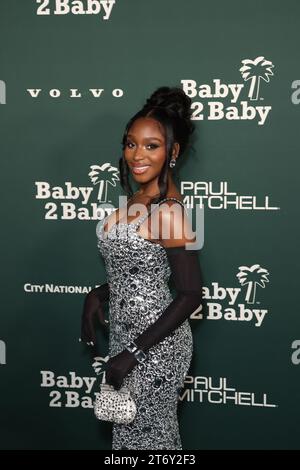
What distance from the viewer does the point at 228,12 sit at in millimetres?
2221

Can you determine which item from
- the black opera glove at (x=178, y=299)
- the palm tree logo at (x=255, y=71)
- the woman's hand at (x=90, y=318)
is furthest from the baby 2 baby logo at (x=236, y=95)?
the woman's hand at (x=90, y=318)

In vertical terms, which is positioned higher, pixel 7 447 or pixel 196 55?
pixel 196 55

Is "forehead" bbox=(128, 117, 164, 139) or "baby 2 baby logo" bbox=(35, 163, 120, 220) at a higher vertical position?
"forehead" bbox=(128, 117, 164, 139)

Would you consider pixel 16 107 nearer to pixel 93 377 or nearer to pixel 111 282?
pixel 111 282

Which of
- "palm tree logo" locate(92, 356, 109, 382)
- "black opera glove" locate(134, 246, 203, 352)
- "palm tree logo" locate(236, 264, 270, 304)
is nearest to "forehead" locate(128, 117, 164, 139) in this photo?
"black opera glove" locate(134, 246, 203, 352)

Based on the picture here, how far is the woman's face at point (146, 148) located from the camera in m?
1.83

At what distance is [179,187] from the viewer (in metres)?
2.33

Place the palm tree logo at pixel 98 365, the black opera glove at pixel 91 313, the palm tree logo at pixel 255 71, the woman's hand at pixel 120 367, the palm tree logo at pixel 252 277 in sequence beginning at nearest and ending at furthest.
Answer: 1. the woman's hand at pixel 120 367
2. the black opera glove at pixel 91 313
3. the palm tree logo at pixel 255 71
4. the palm tree logo at pixel 252 277
5. the palm tree logo at pixel 98 365

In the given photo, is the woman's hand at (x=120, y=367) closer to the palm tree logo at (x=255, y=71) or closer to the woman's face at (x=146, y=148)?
the woman's face at (x=146, y=148)

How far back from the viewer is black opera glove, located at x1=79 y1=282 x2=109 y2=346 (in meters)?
2.10

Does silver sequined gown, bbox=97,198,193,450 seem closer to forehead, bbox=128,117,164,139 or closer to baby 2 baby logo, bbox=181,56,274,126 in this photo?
forehead, bbox=128,117,164,139

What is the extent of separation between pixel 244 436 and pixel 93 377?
713 millimetres

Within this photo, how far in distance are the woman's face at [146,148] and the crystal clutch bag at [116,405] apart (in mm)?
710
